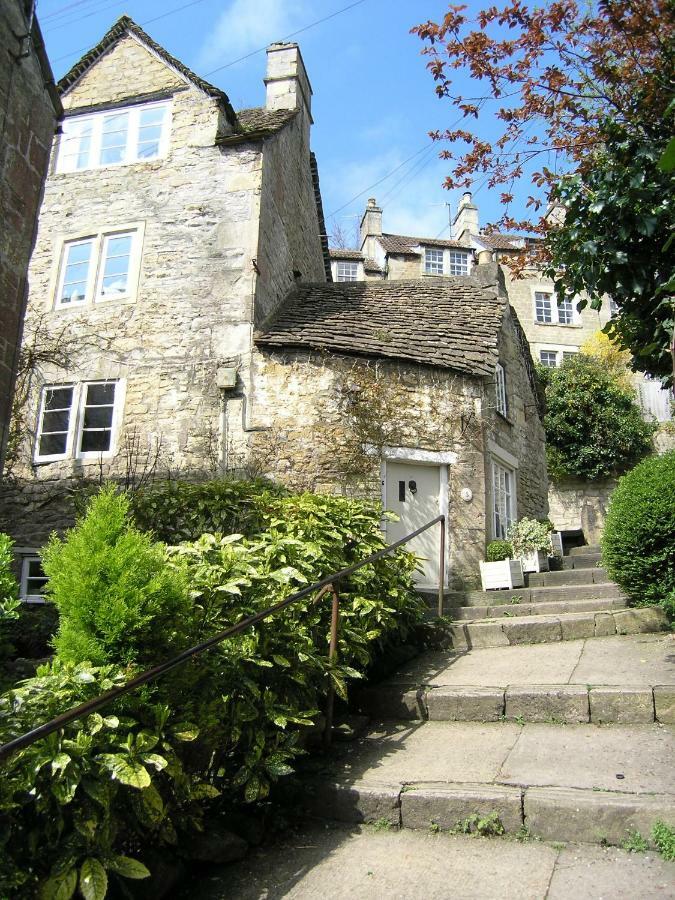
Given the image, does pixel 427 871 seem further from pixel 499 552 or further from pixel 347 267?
pixel 347 267

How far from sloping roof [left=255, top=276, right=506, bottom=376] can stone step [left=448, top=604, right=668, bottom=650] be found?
16.1 ft

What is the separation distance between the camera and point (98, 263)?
12219mm

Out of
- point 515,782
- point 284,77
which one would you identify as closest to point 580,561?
point 515,782

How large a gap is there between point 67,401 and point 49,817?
9.67 m

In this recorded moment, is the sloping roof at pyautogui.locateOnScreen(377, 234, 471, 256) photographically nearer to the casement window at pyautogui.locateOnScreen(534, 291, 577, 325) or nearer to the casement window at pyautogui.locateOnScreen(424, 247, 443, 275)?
the casement window at pyautogui.locateOnScreen(424, 247, 443, 275)

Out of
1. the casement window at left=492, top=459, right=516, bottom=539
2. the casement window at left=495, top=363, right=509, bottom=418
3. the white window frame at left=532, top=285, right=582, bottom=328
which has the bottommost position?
the casement window at left=492, top=459, right=516, bottom=539

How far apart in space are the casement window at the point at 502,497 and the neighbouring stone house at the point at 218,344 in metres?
0.05

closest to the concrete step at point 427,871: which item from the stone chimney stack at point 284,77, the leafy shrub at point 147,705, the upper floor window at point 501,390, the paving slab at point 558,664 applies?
the leafy shrub at point 147,705

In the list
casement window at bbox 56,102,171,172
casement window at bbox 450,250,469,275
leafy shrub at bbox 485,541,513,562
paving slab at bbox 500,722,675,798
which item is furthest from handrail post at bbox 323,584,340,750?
casement window at bbox 450,250,469,275

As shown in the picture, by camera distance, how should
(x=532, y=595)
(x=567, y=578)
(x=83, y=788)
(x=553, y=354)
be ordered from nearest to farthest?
1. (x=83, y=788)
2. (x=532, y=595)
3. (x=567, y=578)
4. (x=553, y=354)

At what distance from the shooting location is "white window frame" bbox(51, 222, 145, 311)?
11891mm

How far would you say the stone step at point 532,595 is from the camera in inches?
336

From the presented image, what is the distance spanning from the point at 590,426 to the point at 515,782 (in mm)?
20535

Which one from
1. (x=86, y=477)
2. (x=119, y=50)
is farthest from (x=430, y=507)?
(x=119, y=50)
